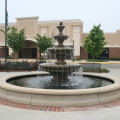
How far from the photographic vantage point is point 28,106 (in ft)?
20.1

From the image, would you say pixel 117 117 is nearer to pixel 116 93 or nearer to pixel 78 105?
pixel 78 105

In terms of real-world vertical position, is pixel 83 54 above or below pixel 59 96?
above

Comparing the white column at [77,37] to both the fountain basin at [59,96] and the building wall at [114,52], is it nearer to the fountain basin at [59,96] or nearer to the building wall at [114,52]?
the building wall at [114,52]

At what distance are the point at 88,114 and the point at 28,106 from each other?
2302mm

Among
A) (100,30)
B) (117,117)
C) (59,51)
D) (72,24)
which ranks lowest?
(117,117)

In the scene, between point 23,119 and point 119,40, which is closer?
point 23,119

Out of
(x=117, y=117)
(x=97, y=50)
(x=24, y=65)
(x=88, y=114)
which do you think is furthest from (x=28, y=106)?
(x=97, y=50)

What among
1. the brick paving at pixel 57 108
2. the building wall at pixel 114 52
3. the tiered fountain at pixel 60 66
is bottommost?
the brick paving at pixel 57 108

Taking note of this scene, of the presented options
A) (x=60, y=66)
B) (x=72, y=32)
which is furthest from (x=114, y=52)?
(x=60, y=66)

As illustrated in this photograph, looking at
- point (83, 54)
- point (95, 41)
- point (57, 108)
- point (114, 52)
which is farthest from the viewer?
point (83, 54)

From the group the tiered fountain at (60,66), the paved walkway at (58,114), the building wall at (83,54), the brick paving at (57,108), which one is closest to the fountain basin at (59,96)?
the brick paving at (57,108)

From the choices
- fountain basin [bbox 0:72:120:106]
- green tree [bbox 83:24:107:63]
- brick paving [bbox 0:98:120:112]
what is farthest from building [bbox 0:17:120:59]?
brick paving [bbox 0:98:120:112]

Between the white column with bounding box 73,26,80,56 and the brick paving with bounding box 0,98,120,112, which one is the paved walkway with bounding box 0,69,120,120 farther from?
the white column with bounding box 73,26,80,56

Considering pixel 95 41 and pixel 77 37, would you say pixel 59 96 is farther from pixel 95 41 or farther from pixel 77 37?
pixel 77 37
